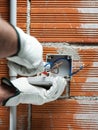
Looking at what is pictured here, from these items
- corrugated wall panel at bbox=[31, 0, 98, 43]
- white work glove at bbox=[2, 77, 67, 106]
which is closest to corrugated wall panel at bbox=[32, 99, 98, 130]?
white work glove at bbox=[2, 77, 67, 106]

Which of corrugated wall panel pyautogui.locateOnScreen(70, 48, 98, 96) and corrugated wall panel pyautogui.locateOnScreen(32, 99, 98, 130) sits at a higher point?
corrugated wall panel pyautogui.locateOnScreen(70, 48, 98, 96)

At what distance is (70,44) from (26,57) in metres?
0.63

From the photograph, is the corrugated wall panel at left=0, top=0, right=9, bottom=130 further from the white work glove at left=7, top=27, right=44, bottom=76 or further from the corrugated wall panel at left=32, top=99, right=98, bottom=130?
the white work glove at left=7, top=27, right=44, bottom=76

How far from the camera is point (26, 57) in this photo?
1.10m

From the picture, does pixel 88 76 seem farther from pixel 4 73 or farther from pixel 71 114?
pixel 4 73

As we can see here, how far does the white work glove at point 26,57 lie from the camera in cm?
103

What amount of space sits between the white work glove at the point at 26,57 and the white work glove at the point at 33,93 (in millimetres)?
280

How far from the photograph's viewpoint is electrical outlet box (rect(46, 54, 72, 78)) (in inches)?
66.0

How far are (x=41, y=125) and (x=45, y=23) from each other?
605 mm

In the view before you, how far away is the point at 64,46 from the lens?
5.53 ft

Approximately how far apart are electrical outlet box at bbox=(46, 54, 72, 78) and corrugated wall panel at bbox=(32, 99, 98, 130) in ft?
0.55

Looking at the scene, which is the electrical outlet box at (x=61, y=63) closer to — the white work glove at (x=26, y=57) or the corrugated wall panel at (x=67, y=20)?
the corrugated wall panel at (x=67, y=20)

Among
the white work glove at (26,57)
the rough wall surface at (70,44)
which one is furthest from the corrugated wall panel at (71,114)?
the white work glove at (26,57)

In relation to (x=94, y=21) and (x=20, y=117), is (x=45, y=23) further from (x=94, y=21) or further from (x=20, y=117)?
(x=20, y=117)
